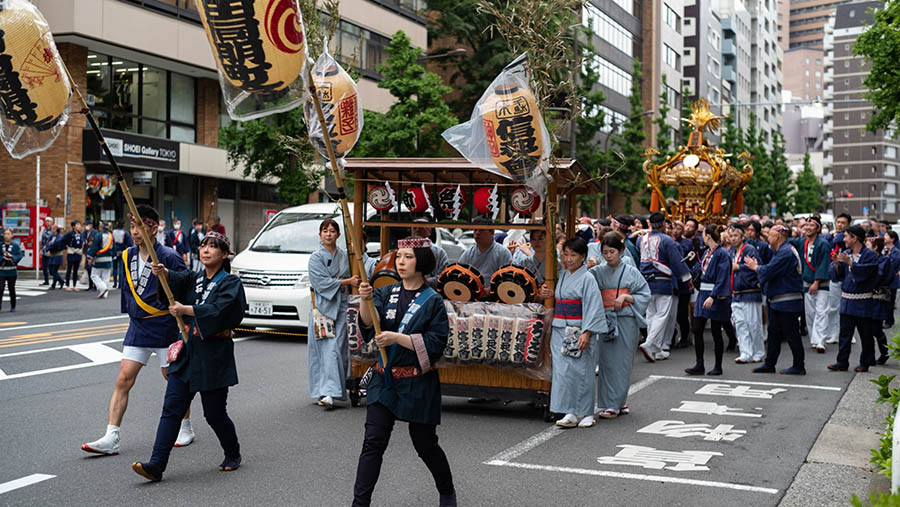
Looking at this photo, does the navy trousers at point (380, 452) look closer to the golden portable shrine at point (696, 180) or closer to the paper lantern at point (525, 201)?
the paper lantern at point (525, 201)

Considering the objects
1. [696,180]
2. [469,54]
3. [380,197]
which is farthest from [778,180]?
[380,197]

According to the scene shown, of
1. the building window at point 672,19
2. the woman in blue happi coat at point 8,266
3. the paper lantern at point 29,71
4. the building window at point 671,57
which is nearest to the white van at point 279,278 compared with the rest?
the woman in blue happi coat at point 8,266

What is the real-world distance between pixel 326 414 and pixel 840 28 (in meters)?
124

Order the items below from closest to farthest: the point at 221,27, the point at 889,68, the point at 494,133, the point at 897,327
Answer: the point at 221,27 → the point at 494,133 → the point at 897,327 → the point at 889,68

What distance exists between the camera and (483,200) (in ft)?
29.6

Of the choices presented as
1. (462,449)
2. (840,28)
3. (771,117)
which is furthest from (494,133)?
(840,28)

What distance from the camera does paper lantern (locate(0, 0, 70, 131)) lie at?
5.34 metres

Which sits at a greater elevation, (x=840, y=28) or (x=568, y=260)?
(x=840, y=28)

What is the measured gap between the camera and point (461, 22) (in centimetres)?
4031

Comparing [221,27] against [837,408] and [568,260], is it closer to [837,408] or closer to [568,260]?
[568,260]

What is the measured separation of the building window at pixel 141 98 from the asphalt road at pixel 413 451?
761 inches

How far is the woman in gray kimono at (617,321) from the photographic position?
8.46 metres

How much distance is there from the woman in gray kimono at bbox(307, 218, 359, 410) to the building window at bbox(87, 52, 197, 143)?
22.0m

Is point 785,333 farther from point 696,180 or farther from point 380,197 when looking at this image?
point 696,180
